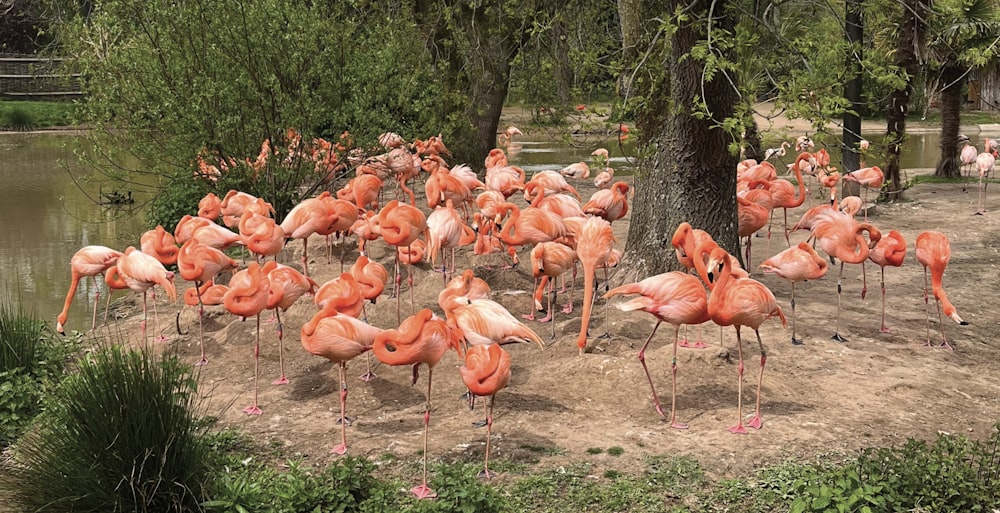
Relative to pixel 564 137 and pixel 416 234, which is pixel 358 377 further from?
pixel 564 137

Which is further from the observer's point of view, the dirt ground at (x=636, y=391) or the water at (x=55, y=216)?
the water at (x=55, y=216)

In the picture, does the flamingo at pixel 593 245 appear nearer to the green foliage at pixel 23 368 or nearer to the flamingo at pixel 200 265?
the flamingo at pixel 200 265

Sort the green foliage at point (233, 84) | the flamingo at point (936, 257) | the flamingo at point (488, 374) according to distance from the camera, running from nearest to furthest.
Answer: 1. the flamingo at point (488, 374)
2. the flamingo at point (936, 257)
3. the green foliage at point (233, 84)

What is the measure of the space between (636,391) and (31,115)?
97.1 feet

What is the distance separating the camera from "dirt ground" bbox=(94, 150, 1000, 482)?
5.60m

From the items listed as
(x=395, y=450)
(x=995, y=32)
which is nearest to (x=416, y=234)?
(x=395, y=450)

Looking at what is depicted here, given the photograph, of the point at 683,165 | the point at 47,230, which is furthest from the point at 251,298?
the point at 47,230

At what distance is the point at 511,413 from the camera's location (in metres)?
6.14

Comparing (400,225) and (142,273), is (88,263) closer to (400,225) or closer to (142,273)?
(142,273)

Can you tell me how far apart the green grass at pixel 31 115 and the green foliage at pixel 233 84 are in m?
20.6

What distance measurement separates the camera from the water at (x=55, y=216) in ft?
33.8

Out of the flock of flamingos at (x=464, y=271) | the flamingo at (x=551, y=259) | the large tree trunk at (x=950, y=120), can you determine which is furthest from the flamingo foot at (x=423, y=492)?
the large tree trunk at (x=950, y=120)

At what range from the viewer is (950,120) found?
17109 mm

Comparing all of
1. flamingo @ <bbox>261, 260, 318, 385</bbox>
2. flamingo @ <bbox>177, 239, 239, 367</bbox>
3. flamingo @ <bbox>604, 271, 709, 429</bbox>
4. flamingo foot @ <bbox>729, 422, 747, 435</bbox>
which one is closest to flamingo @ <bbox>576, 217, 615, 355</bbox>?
flamingo @ <bbox>604, 271, 709, 429</bbox>
